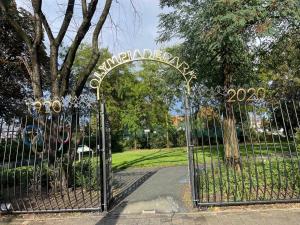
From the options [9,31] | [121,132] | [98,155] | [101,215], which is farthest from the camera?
[121,132]

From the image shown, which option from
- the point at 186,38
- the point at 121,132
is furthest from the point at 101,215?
the point at 121,132

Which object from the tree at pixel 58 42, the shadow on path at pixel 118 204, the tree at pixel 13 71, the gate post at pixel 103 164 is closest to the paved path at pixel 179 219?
the shadow on path at pixel 118 204

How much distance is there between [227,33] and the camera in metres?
9.52

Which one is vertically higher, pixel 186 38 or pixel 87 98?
pixel 186 38

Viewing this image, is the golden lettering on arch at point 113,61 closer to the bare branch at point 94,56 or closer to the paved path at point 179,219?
the bare branch at point 94,56

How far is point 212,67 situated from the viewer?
12.1 meters

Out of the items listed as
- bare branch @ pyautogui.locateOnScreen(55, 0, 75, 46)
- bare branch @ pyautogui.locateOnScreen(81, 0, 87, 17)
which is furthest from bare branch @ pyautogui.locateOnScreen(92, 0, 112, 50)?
bare branch @ pyautogui.locateOnScreen(55, 0, 75, 46)

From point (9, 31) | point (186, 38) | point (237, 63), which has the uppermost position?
point (9, 31)

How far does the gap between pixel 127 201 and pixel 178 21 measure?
6.00 metres

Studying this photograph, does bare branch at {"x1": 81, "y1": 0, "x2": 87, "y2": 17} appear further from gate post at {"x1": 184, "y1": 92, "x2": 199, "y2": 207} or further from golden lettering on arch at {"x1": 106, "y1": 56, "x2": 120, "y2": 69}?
gate post at {"x1": 184, "y1": 92, "x2": 199, "y2": 207}

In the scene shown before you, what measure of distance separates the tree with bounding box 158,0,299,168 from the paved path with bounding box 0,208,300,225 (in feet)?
5.07

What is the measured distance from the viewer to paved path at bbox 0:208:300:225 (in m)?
6.65

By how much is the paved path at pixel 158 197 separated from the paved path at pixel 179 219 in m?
0.43

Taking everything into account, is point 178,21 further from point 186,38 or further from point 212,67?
point 212,67
